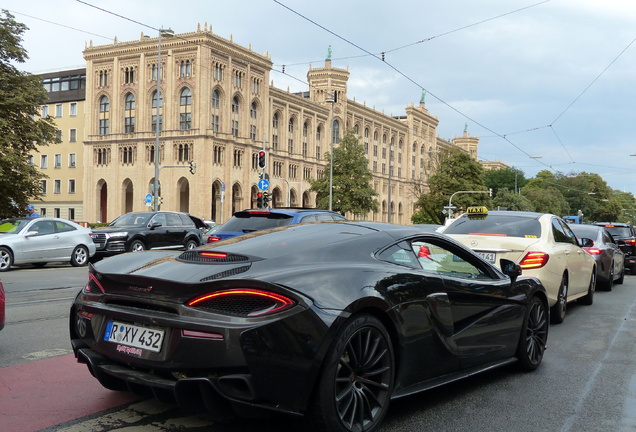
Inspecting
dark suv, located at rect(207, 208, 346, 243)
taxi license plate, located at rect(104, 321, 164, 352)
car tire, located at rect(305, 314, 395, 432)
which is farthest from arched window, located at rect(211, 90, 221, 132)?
car tire, located at rect(305, 314, 395, 432)

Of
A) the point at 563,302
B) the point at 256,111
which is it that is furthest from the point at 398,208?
the point at 563,302

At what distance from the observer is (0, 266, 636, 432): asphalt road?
415 cm

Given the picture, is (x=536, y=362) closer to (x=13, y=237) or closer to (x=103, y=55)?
(x=13, y=237)

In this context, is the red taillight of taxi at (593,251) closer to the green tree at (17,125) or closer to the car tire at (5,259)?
the car tire at (5,259)

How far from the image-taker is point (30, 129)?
2783cm

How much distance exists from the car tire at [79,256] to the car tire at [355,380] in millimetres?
16613

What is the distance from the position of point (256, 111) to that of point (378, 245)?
7168 cm

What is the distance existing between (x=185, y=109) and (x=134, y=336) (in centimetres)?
6602

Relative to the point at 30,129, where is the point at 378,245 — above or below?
below

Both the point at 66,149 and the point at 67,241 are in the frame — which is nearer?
the point at 67,241

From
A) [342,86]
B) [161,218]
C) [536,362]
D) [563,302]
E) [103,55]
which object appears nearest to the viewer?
[536,362]

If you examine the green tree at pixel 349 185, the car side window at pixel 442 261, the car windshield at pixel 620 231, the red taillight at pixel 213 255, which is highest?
A: the green tree at pixel 349 185

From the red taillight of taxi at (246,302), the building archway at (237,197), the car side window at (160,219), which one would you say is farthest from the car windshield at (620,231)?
the building archway at (237,197)

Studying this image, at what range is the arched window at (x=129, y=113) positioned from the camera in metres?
70.6
